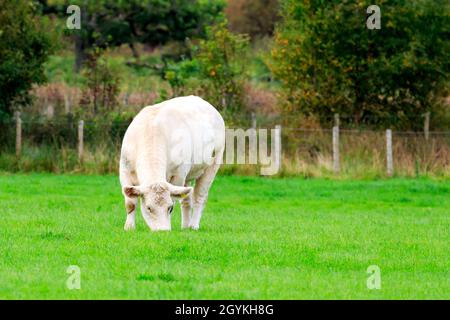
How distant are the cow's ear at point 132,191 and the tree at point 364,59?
19809mm

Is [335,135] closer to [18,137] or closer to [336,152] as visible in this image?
[336,152]

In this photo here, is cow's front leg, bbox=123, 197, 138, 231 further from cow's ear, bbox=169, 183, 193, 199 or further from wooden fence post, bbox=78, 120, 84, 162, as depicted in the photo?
wooden fence post, bbox=78, 120, 84, 162

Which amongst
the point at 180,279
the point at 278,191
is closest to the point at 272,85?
the point at 278,191

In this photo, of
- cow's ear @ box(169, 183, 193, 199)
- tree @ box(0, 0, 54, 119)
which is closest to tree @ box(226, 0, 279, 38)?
tree @ box(0, 0, 54, 119)

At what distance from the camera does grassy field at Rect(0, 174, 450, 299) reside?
1198cm

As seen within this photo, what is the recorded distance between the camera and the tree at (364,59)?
35.7 m

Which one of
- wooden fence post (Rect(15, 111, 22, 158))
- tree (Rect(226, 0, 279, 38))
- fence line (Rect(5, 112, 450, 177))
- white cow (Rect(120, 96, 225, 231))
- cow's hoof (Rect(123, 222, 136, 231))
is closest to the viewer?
white cow (Rect(120, 96, 225, 231))

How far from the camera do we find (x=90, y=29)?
180 ft

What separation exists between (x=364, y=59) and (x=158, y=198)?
20.6 meters

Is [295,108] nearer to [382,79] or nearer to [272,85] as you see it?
[382,79]

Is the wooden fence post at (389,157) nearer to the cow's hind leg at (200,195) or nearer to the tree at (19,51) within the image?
the tree at (19,51)

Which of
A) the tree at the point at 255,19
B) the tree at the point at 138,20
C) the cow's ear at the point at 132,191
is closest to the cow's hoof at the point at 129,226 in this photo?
the cow's ear at the point at 132,191

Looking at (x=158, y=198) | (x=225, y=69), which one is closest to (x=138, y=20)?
(x=225, y=69)

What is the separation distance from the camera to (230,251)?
587 inches
